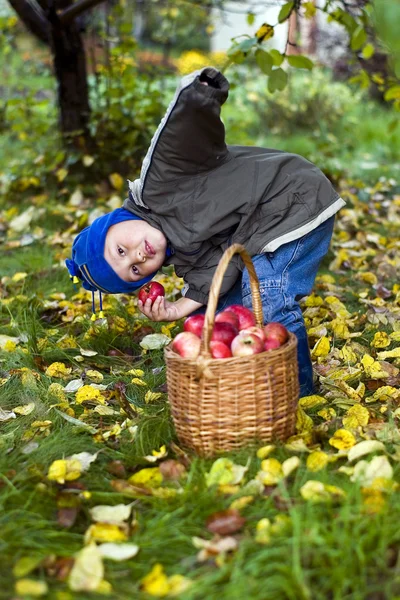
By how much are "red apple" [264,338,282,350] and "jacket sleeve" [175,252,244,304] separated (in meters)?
0.69

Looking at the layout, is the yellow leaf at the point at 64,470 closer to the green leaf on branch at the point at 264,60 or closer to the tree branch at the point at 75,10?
the green leaf on branch at the point at 264,60

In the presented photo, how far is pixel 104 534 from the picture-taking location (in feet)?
5.36

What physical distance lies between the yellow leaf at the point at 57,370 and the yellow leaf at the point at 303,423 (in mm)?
1024

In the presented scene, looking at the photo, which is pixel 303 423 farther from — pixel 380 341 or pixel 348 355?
pixel 380 341

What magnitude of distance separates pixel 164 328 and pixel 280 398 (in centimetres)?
122

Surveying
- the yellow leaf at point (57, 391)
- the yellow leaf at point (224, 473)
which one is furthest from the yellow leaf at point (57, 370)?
the yellow leaf at point (224, 473)

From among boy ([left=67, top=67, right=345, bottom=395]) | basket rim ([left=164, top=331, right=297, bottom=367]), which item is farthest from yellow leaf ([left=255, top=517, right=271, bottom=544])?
boy ([left=67, top=67, right=345, bottom=395])

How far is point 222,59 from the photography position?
10430 mm

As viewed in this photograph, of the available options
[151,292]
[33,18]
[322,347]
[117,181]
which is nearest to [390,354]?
[322,347]

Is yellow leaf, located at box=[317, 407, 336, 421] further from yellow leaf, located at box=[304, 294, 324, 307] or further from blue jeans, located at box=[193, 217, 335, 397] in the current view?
yellow leaf, located at box=[304, 294, 324, 307]

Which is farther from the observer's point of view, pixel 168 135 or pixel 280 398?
pixel 168 135

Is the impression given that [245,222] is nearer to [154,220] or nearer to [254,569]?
[154,220]

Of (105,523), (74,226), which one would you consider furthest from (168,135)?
(74,226)

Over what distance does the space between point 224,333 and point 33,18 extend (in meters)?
3.71
